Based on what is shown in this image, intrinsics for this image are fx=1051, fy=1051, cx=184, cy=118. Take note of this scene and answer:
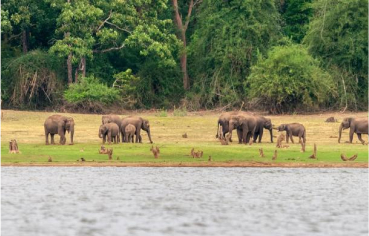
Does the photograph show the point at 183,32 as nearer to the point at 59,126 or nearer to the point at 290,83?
the point at 290,83

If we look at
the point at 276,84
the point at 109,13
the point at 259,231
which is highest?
the point at 109,13

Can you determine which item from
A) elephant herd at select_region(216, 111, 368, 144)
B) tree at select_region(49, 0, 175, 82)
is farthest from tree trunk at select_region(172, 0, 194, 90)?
elephant herd at select_region(216, 111, 368, 144)

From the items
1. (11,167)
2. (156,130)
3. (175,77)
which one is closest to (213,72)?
(175,77)

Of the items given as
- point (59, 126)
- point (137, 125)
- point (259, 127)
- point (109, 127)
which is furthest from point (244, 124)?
point (59, 126)

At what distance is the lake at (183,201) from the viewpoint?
24.8 metres

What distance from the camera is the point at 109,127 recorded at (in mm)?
43281

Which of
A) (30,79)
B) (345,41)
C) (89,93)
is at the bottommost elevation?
(89,93)

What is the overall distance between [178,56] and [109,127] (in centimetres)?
2352

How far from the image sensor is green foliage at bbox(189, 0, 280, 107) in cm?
6366

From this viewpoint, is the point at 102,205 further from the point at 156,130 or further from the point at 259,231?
the point at 156,130

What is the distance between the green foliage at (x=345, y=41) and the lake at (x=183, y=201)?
22988mm

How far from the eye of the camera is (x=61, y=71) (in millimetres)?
63969

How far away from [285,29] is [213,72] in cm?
614

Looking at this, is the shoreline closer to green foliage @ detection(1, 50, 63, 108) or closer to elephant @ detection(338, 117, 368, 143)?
elephant @ detection(338, 117, 368, 143)
